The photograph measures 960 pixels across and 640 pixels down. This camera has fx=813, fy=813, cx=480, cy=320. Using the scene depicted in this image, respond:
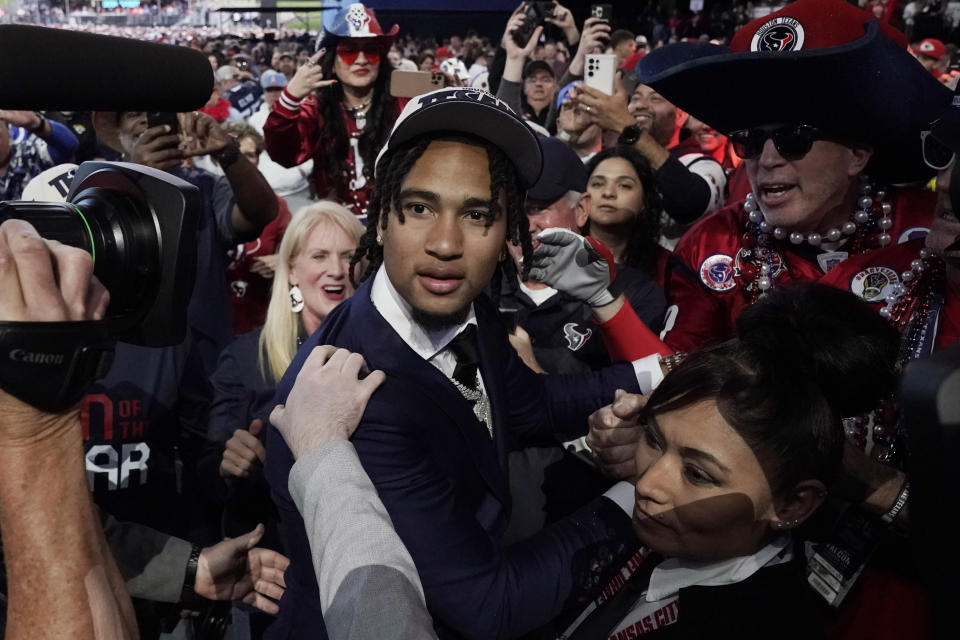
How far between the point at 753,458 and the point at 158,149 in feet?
7.02

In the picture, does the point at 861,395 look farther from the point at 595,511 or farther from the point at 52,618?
the point at 52,618

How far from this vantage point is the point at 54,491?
100 cm

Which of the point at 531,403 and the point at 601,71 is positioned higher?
the point at 601,71

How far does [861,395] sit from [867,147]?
→ 2.96 ft

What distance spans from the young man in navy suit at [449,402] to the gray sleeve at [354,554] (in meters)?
0.12

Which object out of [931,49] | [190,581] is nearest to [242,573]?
[190,581]

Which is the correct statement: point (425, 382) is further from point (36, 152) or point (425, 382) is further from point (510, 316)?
point (36, 152)

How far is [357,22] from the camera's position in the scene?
4285mm

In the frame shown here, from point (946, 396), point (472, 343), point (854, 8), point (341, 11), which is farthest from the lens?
point (341, 11)

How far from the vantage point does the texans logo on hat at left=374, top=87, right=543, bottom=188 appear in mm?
1584

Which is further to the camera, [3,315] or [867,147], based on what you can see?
[867,147]

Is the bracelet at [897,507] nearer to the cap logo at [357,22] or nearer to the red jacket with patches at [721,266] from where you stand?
the red jacket with patches at [721,266]

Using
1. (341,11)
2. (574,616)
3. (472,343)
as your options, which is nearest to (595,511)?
(574,616)

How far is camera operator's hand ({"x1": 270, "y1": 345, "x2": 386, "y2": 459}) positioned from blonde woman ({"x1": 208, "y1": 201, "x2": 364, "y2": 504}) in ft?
2.95
